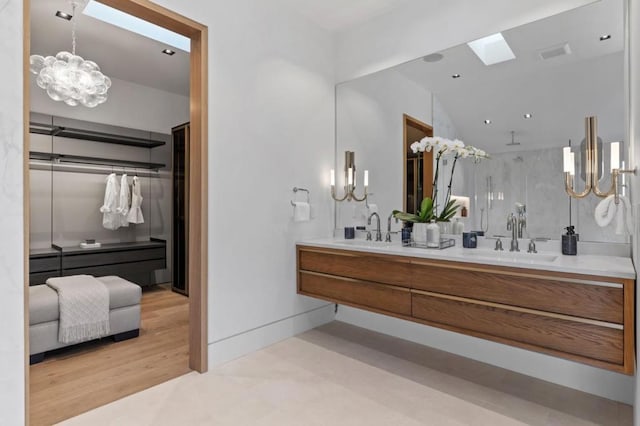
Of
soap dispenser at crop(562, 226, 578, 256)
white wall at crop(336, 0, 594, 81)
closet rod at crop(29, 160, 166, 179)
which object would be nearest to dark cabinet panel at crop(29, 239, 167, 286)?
closet rod at crop(29, 160, 166, 179)

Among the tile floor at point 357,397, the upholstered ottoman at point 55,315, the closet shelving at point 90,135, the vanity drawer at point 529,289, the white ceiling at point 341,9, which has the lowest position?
the tile floor at point 357,397

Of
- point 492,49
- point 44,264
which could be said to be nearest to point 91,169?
point 44,264

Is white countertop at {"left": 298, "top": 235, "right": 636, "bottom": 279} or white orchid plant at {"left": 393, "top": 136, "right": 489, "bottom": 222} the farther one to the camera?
white orchid plant at {"left": 393, "top": 136, "right": 489, "bottom": 222}

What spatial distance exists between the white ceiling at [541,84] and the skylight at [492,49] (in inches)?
1.3

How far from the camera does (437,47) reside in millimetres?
2729

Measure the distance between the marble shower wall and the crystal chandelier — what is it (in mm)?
3094

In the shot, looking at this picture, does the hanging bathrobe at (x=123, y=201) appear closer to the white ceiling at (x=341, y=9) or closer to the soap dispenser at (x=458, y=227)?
the white ceiling at (x=341, y=9)

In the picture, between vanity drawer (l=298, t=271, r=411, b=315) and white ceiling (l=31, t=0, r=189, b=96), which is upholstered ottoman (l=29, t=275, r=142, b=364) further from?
white ceiling (l=31, t=0, r=189, b=96)

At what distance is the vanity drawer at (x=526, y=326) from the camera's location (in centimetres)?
167

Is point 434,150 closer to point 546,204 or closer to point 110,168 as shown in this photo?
point 546,204

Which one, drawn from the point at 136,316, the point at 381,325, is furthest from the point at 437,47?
the point at 136,316

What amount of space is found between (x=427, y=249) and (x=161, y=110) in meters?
Answer: 4.36

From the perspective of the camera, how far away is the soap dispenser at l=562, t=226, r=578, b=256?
2.19m

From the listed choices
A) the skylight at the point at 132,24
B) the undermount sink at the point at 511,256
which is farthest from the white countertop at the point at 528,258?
the skylight at the point at 132,24
